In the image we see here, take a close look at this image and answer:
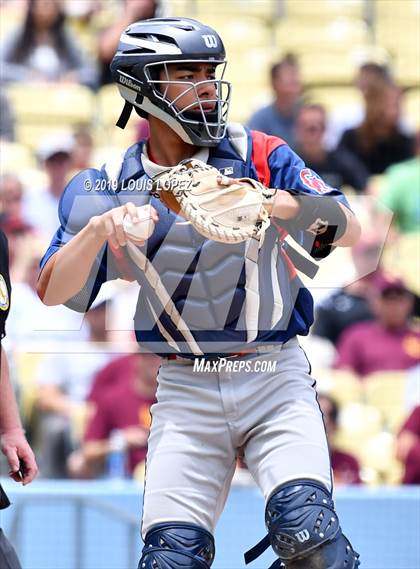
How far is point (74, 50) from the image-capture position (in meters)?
9.92

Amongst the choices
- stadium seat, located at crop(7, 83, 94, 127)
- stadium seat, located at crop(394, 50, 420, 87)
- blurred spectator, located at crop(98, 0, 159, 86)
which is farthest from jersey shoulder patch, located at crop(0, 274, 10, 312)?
stadium seat, located at crop(394, 50, 420, 87)

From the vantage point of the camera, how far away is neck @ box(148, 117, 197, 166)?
3.81 m

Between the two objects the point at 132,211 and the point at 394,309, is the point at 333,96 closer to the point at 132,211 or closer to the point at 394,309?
the point at 394,309

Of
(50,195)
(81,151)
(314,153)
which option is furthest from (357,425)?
(81,151)

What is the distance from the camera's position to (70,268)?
3604 mm

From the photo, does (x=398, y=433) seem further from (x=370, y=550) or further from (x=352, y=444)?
(x=370, y=550)

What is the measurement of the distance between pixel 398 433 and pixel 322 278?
2.98 m

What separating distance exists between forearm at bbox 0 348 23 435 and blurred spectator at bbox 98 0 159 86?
562cm

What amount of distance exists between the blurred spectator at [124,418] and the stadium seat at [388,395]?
134 centimetres

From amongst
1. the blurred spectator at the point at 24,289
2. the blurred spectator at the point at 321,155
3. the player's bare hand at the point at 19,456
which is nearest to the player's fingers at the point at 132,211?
the player's bare hand at the point at 19,456

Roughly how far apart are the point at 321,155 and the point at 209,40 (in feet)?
16.7

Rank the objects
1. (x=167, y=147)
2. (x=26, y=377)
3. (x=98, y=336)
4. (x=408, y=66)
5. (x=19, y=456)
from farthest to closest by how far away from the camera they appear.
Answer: (x=408, y=66)
(x=26, y=377)
(x=98, y=336)
(x=19, y=456)
(x=167, y=147)

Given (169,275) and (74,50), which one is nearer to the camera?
(169,275)

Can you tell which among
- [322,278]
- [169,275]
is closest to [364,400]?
[322,278]
